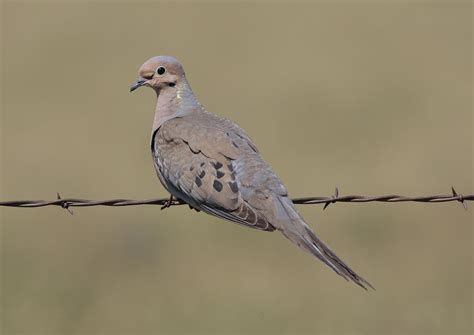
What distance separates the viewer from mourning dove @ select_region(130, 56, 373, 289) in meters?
6.48

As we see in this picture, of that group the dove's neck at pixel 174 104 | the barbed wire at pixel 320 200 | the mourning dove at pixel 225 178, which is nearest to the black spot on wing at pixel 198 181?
the mourning dove at pixel 225 178

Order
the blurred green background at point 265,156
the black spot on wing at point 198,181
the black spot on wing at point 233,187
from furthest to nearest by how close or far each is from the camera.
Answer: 1. the blurred green background at point 265,156
2. the black spot on wing at point 198,181
3. the black spot on wing at point 233,187

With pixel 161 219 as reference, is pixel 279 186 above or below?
above

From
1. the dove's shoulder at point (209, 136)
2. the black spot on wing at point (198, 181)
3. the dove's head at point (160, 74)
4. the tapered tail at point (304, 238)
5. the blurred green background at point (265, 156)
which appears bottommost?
the blurred green background at point (265, 156)

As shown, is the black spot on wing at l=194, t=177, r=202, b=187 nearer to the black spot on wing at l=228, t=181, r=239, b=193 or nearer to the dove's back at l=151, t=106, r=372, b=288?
the dove's back at l=151, t=106, r=372, b=288

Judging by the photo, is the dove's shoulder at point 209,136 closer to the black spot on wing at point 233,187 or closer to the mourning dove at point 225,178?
the mourning dove at point 225,178

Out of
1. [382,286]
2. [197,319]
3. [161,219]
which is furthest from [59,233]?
[382,286]

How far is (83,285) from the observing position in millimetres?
9914

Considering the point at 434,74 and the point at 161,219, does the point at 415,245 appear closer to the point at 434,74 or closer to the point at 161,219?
the point at 161,219

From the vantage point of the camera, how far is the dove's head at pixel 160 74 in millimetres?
7953

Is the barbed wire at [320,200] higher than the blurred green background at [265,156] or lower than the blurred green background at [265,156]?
higher

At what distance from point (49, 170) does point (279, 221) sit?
729 centimetres

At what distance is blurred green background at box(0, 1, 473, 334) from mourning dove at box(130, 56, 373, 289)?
2430mm

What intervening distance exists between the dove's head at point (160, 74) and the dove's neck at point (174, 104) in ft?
0.13
